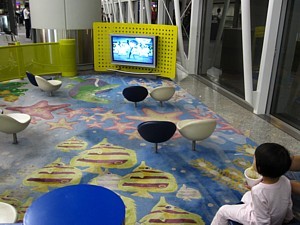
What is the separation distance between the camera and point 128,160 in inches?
153

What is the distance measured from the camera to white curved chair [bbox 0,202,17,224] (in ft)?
7.30

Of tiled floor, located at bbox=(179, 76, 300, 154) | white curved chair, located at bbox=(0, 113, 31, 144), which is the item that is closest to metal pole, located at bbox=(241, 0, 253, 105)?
tiled floor, located at bbox=(179, 76, 300, 154)

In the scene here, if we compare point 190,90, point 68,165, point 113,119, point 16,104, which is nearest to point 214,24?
point 190,90

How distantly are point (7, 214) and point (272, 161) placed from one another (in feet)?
6.60

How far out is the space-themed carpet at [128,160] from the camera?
120 inches

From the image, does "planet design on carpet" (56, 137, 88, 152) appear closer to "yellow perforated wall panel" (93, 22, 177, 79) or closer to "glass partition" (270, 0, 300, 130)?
"glass partition" (270, 0, 300, 130)

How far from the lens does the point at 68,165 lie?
3734 mm

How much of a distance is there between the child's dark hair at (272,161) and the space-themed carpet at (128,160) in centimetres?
107

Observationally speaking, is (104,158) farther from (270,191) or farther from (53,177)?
(270,191)

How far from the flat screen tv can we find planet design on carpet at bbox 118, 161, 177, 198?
498 centimetres

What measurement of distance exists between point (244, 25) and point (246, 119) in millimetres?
1725

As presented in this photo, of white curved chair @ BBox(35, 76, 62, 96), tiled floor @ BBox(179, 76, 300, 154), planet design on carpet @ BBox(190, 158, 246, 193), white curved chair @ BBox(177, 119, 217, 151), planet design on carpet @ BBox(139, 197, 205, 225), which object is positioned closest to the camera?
planet design on carpet @ BBox(139, 197, 205, 225)

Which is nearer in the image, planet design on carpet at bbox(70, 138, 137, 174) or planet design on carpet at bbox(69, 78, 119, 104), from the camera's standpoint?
planet design on carpet at bbox(70, 138, 137, 174)

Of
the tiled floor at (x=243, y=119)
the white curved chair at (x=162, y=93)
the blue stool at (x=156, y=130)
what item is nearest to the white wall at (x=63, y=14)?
the tiled floor at (x=243, y=119)
